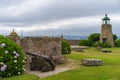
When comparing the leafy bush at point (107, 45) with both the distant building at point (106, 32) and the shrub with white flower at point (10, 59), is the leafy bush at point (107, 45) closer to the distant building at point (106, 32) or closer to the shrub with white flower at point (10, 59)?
the distant building at point (106, 32)

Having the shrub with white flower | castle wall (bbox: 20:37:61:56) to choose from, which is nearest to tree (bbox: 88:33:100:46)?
castle wall (bbox: 20:37:61:56)

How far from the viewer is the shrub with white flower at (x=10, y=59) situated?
13320 mm

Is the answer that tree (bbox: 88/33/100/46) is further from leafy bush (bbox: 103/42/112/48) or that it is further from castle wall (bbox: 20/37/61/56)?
castle wall (bbox: 20/37/61/56)

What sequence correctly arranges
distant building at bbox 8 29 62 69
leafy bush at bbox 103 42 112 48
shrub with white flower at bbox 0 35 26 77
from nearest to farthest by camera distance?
shrub with white flower at bbox 0 35 26 77, distant building at bbox 8 29 62 69, leafy bush at bbox 103 42 112 48

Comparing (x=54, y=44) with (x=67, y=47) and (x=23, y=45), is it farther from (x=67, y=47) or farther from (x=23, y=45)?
(x=67, y=47)

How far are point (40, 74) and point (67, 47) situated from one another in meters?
11.4

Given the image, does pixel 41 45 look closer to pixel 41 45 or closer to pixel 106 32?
pixel 41 45

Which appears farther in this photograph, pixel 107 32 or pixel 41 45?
pixel 107 32

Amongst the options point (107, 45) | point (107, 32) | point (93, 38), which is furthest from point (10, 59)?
point (93, 38)

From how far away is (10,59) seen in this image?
1357cm

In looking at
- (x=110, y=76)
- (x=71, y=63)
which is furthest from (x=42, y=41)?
(x=110, y=76)

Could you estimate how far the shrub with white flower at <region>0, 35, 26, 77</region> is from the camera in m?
13.3

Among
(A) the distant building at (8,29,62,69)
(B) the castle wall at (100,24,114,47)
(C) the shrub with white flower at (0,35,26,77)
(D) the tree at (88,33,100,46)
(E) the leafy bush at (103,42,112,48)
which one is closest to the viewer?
(C) the shrub with white flower at (0,35,26,77)

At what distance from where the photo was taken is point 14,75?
44.9ft
